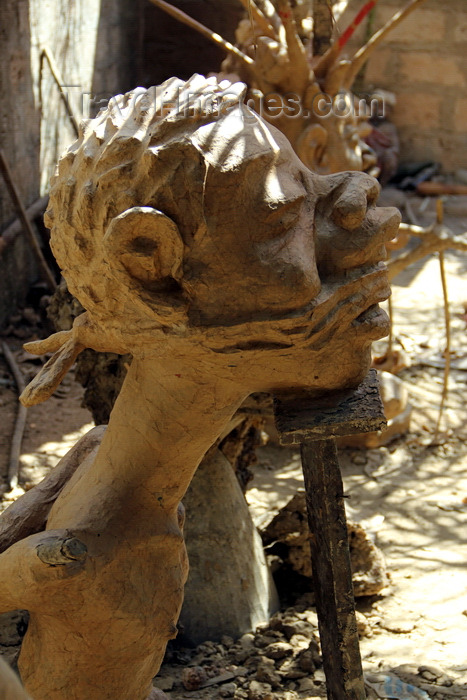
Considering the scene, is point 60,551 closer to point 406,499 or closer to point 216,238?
point 216,238

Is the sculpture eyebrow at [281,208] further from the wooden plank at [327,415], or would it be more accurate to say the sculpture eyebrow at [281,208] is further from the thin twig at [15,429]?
the thin twig at [15,429]

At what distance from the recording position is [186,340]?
1621 mm

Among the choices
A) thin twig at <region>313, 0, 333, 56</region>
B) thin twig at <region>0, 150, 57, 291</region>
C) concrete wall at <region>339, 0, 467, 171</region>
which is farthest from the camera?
concrete wall at <region>339, 0, 467, 171</region>

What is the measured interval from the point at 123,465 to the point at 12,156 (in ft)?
15.7

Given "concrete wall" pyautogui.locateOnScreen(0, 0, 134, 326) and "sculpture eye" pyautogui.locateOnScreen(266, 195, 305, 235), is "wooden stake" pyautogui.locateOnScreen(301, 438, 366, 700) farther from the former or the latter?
"concrete wall" pyautogui.locateOnScreen(0, 0, 134, 326)

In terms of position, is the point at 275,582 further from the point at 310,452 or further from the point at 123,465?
the point at 123,465

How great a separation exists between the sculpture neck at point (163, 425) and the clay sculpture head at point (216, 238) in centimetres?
9

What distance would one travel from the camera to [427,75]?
9.27 m

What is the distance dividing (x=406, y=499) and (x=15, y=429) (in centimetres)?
223

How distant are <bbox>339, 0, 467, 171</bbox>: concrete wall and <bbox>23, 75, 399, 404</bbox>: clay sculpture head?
26.0ft

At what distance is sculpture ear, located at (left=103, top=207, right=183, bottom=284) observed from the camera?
4.88 feet

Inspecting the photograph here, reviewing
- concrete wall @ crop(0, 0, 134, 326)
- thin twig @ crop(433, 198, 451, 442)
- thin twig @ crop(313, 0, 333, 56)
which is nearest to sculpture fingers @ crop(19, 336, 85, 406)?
thin twig @ crop(433, 198, 451, 442)

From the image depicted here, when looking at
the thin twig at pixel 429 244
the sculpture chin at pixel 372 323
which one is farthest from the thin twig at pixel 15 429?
the sculpture chin at pixel 372 323

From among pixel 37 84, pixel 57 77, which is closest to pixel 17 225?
pixel 37 84
